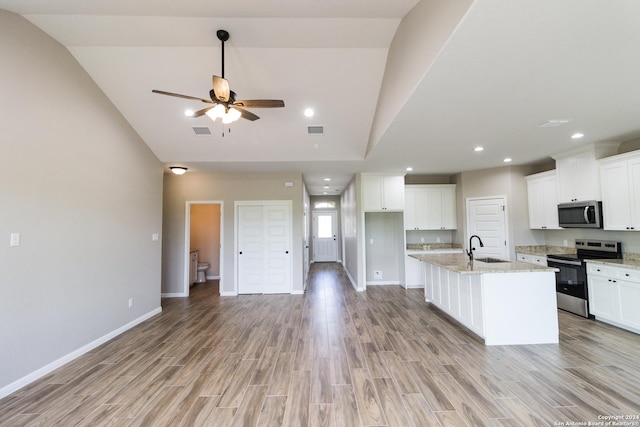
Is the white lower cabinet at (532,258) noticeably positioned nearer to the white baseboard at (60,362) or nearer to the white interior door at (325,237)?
the white interior door at (325,237)

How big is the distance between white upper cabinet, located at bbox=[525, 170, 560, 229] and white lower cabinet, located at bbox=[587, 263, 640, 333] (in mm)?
1264

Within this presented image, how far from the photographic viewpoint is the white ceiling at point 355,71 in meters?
1.77

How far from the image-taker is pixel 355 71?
3.29 m

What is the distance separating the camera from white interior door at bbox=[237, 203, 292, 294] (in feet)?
18.9

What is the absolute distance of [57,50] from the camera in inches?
114

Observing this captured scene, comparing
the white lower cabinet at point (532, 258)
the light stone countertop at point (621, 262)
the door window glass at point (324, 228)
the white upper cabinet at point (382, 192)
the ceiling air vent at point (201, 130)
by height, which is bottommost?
the white lower cabinet at point (532, 258)

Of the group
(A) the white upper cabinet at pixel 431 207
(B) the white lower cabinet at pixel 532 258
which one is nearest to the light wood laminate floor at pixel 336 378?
(B) the white lower cabinet at pixel 532 258

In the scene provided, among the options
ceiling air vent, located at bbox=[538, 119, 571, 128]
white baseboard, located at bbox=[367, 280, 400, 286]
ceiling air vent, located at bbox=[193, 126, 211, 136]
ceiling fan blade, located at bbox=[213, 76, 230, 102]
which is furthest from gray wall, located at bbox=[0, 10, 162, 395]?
ceiling air vent, located at bbox=[538, 119, 571, 128]

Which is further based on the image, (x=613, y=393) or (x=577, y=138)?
(x=577, y=138)

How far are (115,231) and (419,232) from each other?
6.03m

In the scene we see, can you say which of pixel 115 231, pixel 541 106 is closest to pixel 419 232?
pixel 541 106

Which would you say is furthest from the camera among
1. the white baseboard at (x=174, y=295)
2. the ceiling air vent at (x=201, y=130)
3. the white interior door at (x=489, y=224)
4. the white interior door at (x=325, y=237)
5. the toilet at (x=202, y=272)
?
the white interior door at (x=325, y=237)

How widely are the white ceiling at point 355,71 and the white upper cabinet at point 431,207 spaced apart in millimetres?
1594

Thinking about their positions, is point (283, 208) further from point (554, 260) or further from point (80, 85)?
point (554, 260)
